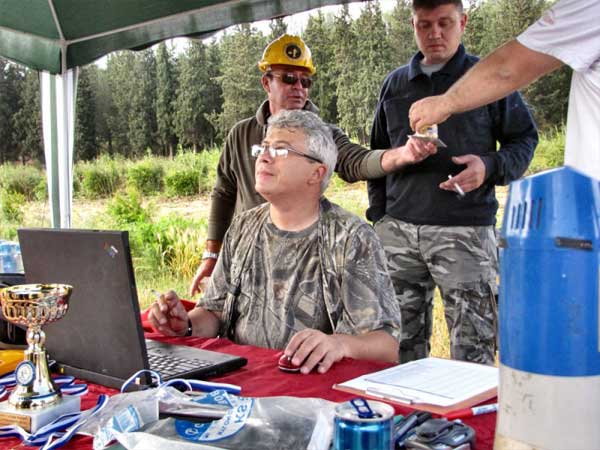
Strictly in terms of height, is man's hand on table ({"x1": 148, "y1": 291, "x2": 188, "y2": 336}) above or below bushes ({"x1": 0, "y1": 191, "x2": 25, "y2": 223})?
below

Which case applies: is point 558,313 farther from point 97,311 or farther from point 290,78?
point 290,78

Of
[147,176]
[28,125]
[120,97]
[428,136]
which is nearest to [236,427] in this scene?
[428,136]

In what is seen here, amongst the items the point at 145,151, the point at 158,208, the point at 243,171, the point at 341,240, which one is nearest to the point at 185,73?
the point at 145,151

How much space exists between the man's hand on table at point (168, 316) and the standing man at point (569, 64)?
3.87ft

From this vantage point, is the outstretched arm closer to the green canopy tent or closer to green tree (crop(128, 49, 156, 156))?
the green canopy tent

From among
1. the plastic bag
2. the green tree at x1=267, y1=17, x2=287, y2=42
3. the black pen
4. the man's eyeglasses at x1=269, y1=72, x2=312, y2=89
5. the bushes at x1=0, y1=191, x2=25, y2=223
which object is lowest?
the black pen

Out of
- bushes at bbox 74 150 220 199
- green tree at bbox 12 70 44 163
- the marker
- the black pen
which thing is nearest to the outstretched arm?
the marker

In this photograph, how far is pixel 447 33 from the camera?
3061 mm

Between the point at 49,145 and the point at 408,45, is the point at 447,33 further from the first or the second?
the point at 49,145

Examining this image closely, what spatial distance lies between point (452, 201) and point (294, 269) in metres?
1.14

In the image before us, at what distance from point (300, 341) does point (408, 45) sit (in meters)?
3.70

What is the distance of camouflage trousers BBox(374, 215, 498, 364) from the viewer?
9.77 feet

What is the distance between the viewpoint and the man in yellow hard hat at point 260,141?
316 centimetres

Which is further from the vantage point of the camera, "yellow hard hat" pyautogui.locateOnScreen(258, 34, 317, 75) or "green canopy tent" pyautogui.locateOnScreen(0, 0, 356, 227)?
"green canopy tent" pyautogui.locateOnScreen(0, 0, 356, 227)
